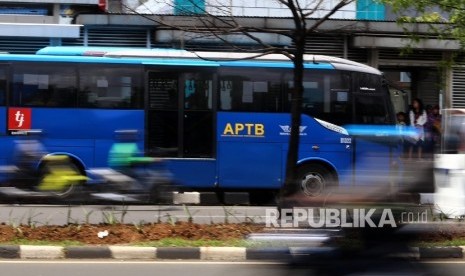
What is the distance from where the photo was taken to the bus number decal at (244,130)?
1260 cm

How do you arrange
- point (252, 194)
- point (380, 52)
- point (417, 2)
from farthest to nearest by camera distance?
point (380, 52) → point (252, 194) → point (417, 2)

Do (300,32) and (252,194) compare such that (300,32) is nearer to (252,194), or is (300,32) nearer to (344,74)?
(344,74)

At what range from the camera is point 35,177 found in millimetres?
10211

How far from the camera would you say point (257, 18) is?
17.3m

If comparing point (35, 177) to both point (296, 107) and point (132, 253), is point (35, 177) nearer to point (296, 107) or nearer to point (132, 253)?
point (132, 253)

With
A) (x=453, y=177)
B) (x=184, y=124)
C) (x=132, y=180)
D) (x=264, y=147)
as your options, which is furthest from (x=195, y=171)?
(x=453, y=177)

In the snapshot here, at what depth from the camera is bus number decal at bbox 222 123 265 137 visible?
41.3 ft

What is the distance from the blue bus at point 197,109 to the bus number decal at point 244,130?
0.02 meters

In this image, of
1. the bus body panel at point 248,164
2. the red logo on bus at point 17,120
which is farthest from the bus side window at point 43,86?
the bus body panel at point 248,164

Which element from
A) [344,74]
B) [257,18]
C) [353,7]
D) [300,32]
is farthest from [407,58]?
[300,32]

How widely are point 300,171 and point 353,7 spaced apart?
7410 mm

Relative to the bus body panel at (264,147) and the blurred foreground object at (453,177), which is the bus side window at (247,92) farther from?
the blurred foreground object at (453,177)

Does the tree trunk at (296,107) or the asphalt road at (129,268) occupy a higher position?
the tree trunk at (296,107)

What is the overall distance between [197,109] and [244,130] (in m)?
1.07
